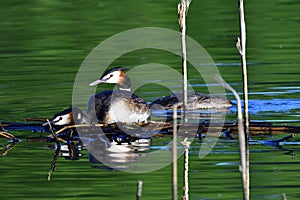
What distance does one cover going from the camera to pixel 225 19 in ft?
73.6

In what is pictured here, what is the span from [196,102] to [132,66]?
3.20 meters

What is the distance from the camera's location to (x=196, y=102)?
48.0 feet

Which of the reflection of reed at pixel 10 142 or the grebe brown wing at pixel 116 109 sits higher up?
the grebe brown wing at pixel 116 109

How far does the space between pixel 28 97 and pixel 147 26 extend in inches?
291

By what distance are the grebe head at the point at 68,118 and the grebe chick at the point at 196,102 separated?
1902 mm

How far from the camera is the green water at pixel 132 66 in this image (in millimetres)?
9539

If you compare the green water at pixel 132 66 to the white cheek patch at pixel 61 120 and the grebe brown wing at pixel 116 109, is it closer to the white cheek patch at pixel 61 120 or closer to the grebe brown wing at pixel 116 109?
the white cheek patch at pixel 61 120

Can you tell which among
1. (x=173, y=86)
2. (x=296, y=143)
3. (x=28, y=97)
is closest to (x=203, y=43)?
(x=173, y=86)

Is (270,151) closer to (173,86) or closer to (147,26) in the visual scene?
(173,86)

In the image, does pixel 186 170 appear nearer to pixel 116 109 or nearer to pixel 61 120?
pixel 116 109

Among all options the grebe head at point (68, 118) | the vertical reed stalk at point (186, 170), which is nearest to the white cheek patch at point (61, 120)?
the grebe head at point (68, 118)

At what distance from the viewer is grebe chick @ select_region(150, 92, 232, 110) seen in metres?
14.2

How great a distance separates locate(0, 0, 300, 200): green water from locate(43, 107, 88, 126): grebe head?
366 millimetres

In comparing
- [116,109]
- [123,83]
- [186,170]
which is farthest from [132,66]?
[186,170]
